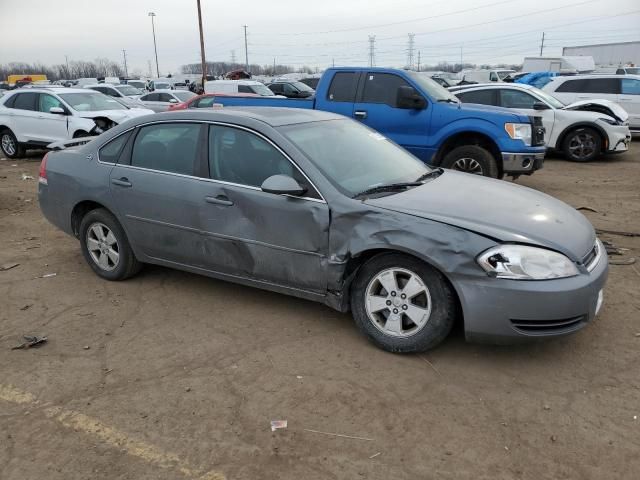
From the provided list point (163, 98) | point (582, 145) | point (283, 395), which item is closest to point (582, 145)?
point (582, 145)

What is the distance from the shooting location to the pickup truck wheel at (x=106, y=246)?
→ 4.86m

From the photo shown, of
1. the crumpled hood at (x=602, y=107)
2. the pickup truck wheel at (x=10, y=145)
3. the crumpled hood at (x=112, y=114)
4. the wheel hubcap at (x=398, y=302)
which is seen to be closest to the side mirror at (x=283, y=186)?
the wheel hubcap at (x=398, y=302)

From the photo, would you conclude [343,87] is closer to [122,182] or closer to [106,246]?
[122,182]

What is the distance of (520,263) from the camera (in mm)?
3258

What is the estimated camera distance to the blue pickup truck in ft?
26.2

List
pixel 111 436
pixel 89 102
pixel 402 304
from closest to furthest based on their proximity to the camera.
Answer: pixel 111 436, pixel 402 304, pixel 89 102

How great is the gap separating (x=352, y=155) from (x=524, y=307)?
178 centimetres

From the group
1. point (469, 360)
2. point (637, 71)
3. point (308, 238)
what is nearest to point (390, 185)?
point (308, 238)

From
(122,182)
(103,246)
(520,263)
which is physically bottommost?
(103,246)

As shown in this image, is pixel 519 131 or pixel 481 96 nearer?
pixel 519 131

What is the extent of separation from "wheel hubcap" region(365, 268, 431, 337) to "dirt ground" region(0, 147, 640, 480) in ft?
0.68

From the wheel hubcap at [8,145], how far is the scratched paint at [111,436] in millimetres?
11624

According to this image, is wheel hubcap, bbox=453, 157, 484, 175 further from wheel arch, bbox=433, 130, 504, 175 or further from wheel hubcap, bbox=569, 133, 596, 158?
wheel hubcap, bbox=569, 133, 596, 158

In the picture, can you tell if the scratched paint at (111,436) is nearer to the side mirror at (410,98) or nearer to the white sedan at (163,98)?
the side mirror at (410,98)
